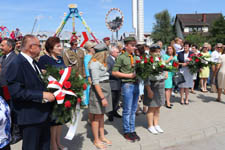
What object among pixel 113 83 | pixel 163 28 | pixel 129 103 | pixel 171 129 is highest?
pixel 163 28

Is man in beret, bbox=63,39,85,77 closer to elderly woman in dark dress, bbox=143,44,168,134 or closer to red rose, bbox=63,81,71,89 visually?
elderly woman in dark dress, bbox=143,44,168,134

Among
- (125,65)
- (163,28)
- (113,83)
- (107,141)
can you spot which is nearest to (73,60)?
(113,83)

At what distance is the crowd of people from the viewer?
243cm

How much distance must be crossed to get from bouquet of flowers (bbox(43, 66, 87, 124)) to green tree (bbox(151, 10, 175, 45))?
54.5m

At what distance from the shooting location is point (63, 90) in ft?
8.68

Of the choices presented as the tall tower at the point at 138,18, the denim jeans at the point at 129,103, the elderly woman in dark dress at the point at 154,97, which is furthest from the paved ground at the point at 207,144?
the tall tower at the point at 138,18

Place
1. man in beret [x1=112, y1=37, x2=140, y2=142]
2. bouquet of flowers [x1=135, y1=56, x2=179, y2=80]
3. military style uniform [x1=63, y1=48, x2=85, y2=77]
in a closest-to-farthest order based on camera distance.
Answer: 1. bouquet of flowers [x1=135, y1=56, x2=179, y2=80]
2. man in beret [x1=112, y1=37, x2=140, y2=142]
3. military style uniform [x1=63, y1=48, x2=85, y2=77]

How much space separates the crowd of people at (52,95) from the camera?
2426 millimetres

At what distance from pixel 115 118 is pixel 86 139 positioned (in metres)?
1.56

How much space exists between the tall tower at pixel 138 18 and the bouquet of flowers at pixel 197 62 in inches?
235

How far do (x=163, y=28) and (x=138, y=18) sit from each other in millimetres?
47839

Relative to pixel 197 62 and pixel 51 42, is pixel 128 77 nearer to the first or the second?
pixel 51 42

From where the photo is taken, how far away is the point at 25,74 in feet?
8.02

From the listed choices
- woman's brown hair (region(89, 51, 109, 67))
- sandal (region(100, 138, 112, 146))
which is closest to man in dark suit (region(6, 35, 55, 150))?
woman's brown hair (region(89, 51, 109, 67))
